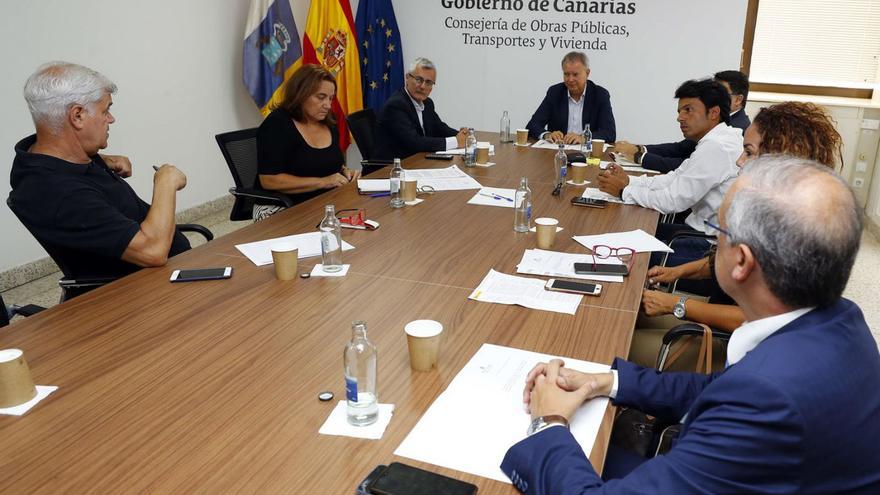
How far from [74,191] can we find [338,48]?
431cm

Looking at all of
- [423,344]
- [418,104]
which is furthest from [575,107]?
[423,344]

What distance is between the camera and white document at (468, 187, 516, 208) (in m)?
3.02

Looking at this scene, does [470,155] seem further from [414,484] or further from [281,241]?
[414,484]

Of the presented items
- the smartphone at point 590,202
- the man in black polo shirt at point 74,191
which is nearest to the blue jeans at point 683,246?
the smartphone at point 590,202

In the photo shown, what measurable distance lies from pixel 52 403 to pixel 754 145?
2190 mm

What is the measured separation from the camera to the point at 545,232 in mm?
2350

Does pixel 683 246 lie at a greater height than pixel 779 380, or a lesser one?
lesser

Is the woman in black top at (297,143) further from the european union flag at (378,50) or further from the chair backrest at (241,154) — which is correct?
the european union flag at (378,50)

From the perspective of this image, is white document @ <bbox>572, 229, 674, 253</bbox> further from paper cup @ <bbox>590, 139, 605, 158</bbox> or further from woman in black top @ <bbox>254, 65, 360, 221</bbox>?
paper cup @ <bbox>590, 139, 605, 158</bbox>

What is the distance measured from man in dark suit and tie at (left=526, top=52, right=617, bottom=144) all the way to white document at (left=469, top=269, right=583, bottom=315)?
3.01 m

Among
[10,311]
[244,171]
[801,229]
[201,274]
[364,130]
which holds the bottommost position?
[10,311]

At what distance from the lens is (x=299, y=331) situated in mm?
1685

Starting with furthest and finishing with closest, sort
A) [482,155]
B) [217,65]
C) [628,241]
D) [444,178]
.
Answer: [217,65] < [482,155] < [444,178] < [628,241]

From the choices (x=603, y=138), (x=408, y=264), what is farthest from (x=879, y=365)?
(x=603, y=138)
